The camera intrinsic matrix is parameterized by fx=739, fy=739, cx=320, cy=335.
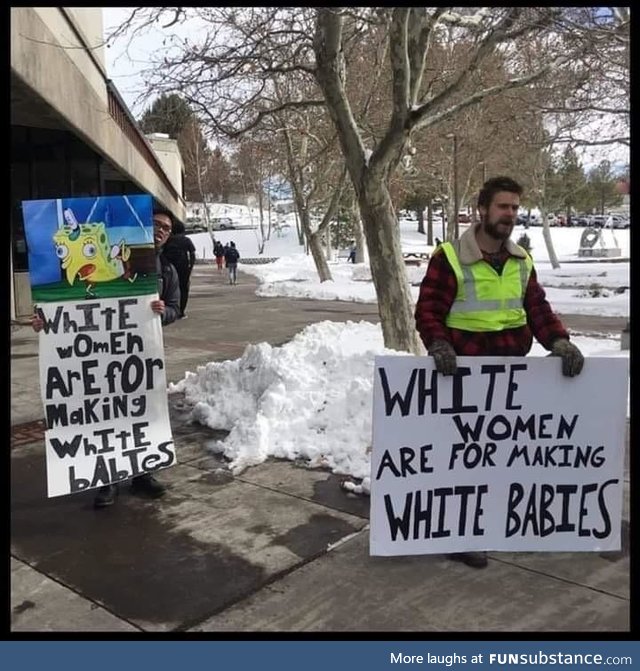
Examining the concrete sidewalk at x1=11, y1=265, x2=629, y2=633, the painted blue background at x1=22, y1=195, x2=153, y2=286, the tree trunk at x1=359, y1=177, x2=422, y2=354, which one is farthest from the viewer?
the tree trunk at x1=359, y1=177, x2=422, y2=354

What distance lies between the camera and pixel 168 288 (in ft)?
16.0

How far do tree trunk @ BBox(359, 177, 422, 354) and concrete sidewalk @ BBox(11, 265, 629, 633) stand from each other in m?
3.02

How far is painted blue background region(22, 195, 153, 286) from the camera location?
430 cm

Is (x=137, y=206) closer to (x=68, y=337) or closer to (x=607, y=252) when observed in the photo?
(x=68, y=337)

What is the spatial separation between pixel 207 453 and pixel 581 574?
2.90 m

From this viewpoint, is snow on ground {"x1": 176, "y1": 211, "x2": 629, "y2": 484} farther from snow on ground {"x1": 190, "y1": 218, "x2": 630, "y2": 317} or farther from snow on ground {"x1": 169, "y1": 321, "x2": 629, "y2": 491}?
snow on ground {"x1": 190, "y1": 218, "x2": 630, "y2": 317}

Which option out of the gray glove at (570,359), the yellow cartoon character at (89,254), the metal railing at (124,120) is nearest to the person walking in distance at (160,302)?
the yellow cartoon character at (89,254)

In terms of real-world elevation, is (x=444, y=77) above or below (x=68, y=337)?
above

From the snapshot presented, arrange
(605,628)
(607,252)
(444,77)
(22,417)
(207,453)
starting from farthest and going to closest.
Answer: (607,252), (444,77), (22,417), (207,453), (605,628)

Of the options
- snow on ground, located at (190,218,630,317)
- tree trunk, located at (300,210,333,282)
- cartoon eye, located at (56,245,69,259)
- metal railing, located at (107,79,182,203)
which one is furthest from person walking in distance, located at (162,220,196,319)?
tree trunk, located at (300,210,333,282)

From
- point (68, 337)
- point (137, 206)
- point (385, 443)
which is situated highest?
point (137, 206)

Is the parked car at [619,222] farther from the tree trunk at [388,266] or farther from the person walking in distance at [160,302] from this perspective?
the person walking in distance at [160,302]

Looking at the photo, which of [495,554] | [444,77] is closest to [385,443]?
[495,554]

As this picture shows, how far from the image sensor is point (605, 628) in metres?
3.09
